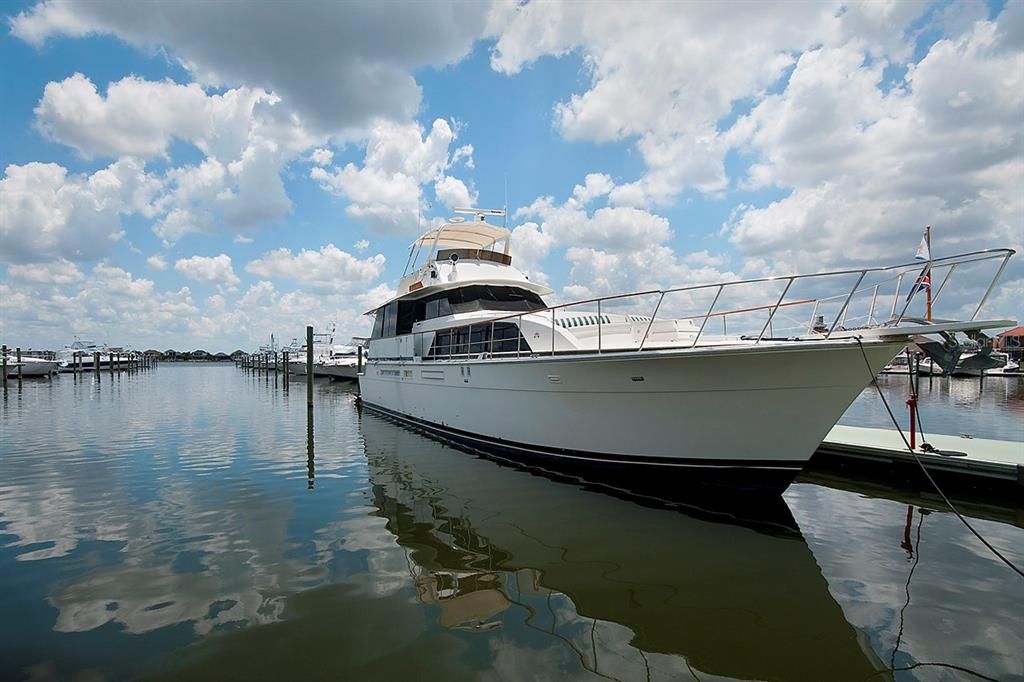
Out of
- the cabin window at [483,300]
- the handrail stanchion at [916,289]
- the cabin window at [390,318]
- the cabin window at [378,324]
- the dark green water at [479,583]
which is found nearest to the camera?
the dark green water at [479,583]

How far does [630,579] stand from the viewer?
5.44 metres

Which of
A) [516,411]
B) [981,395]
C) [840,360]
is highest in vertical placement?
[840,360]

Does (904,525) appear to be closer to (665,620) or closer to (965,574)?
(965,574)

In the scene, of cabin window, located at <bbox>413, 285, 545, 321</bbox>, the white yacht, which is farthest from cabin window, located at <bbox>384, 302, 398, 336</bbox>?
the white yacht

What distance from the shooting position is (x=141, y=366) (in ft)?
283

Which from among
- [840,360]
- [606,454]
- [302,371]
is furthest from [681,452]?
[302,371]

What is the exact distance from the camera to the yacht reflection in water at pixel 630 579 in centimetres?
419

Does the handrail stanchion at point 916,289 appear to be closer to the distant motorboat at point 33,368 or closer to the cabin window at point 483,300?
the cabin window at point 483,300

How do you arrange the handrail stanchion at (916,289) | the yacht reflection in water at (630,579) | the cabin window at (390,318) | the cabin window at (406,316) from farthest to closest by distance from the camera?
the cabin window at (390,318) < the cabin window at (406,316) < the handrail stanchion at (916,289) < the yacht reflection in water at (630,579)

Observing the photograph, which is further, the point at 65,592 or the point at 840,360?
the point at 840,360

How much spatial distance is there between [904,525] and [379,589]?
23.9 feet

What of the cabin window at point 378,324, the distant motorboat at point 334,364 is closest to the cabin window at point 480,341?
the cabin window at point 378,324

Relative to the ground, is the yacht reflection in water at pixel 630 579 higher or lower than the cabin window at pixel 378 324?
lower

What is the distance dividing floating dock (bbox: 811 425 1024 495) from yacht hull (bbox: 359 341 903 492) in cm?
336
